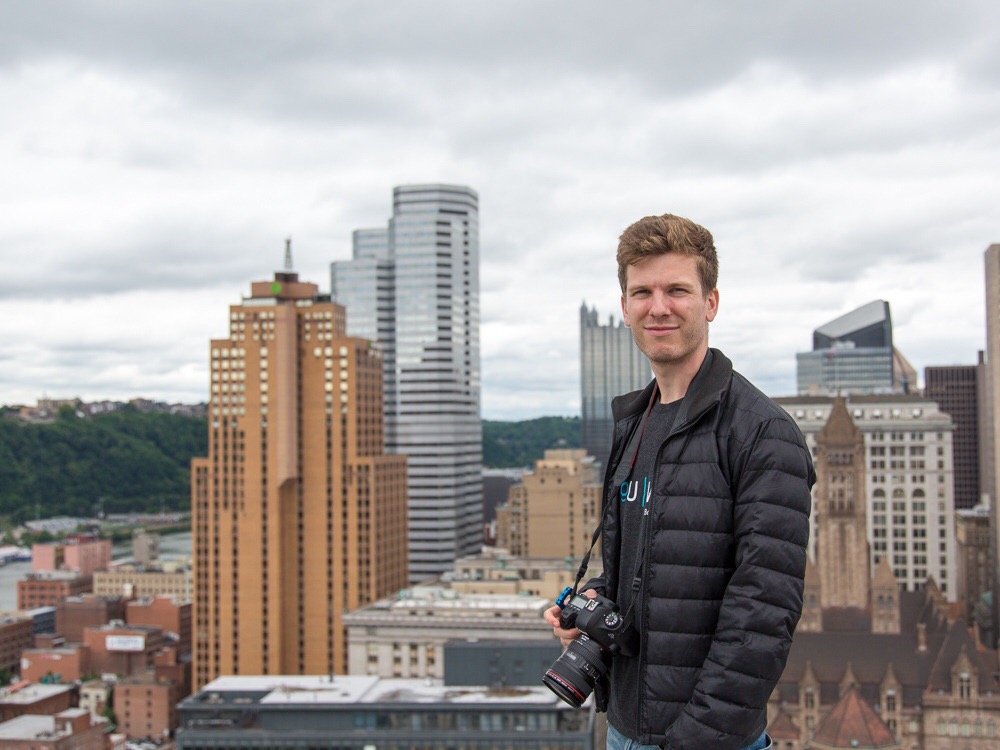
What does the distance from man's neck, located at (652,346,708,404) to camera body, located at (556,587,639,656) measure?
1313mm

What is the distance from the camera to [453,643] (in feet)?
229

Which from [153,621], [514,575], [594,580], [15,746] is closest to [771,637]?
[594,580]

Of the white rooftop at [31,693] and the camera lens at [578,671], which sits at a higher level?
the camera lens at [578,671]

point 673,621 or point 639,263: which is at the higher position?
point 639,263

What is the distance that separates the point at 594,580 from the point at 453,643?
2578 inches

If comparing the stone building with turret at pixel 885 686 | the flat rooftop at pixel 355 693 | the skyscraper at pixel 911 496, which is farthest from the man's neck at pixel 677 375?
the skyscraper at pixel 911 496

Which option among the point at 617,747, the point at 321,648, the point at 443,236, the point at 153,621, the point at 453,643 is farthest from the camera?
the point at 443,236

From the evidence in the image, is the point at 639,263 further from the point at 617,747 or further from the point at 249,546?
the point at 249,546

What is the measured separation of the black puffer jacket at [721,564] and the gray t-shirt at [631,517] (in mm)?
147

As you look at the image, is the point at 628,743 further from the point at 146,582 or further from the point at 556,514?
the point at 146,582

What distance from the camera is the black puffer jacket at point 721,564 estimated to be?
5.43 meters

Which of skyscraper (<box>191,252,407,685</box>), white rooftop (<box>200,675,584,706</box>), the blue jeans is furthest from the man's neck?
skyscraper (<box>191,252,407,685</box>)

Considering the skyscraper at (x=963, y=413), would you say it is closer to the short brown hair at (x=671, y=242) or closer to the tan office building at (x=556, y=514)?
the tan office building at (x=556, y=514)

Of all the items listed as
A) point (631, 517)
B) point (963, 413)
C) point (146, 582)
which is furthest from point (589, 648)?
point (963, 413)
